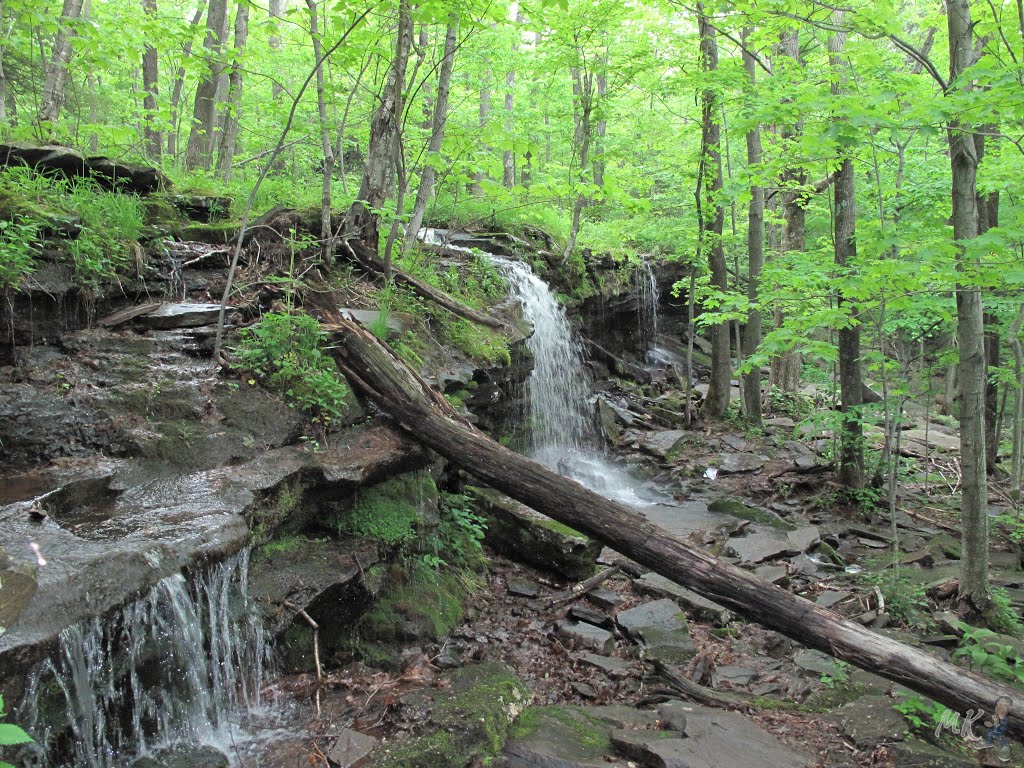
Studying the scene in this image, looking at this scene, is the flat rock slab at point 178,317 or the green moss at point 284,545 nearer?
the green moss at point 284,545

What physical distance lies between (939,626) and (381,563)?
518 cm

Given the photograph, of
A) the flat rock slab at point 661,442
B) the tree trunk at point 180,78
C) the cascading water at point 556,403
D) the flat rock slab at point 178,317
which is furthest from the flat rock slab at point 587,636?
the tree trunk at point 180,78

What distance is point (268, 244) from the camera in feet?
22.2

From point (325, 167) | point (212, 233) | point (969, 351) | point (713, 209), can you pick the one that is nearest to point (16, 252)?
point (212, 233)

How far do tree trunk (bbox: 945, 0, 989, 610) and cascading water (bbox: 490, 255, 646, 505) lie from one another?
→ 4.67 meters

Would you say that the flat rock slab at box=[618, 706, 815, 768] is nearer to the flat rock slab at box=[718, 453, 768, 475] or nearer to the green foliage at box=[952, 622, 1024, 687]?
the green foliage at box=[952, 622, 1024, 687]

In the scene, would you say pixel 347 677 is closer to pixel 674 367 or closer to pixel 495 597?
pixel 495 597

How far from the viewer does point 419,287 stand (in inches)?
297

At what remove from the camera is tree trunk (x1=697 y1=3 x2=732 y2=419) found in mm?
11742

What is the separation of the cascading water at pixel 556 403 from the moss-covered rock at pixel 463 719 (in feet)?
19.6

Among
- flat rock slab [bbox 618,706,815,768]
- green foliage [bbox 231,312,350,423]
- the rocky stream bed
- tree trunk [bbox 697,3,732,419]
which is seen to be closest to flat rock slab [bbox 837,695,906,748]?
the rocky stream bed

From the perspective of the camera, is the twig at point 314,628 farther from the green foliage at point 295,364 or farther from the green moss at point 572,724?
the green foliage at point 295,364

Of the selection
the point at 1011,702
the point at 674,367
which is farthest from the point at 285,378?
the point at 674,367

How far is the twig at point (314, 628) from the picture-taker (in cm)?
416
